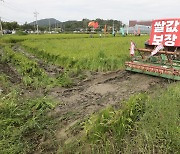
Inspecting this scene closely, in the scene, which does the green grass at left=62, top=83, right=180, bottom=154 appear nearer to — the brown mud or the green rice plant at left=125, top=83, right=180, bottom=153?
the green rice plant at left=125, top=83, right=180, bottom=153

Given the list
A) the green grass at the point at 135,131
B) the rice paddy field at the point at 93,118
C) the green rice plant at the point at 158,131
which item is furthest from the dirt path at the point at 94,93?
the green rice plant at the point at 158,131

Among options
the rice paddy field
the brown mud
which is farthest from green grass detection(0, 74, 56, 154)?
the brown mud

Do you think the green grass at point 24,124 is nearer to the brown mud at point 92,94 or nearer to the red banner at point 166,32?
the brown mud at point 92,94

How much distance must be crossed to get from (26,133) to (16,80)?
4.49 m

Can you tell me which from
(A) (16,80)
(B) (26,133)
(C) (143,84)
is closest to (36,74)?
(A) (16,80)

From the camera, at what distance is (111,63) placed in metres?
9.39

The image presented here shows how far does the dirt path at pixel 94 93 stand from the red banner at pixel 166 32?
150cm

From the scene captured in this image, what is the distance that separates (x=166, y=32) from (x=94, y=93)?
347 cm

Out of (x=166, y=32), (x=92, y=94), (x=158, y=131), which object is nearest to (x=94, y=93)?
(x=92, y=94)

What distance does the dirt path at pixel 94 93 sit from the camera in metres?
4.78

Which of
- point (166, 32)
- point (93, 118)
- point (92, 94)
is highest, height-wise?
point (166, 32)

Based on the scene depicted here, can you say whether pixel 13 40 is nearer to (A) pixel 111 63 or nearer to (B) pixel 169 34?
(A) pixel 111 63

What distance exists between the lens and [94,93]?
643 centimetres

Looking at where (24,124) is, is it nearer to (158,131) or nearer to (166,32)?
(158,131)
